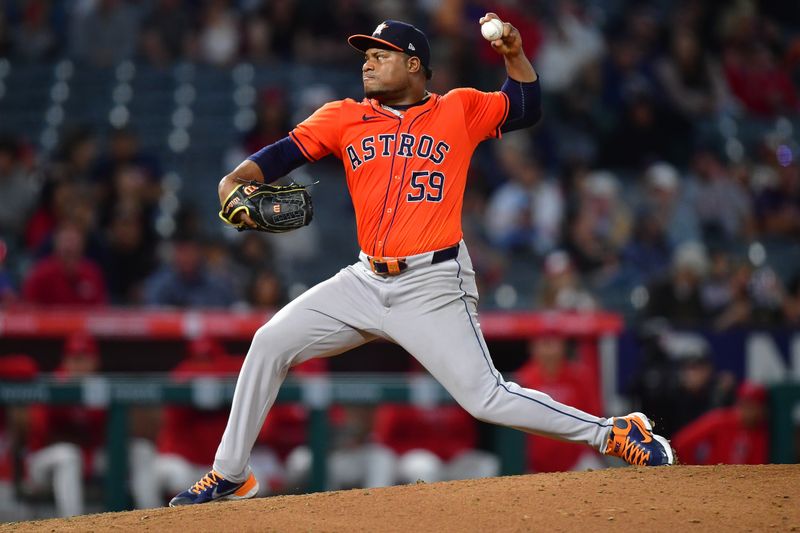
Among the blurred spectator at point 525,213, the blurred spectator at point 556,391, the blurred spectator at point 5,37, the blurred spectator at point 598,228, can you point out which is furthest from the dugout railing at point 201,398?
the blurred spectator at point 5,37

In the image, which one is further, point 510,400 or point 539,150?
point 539,150

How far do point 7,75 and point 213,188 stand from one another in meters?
2.42

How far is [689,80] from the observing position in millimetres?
11812

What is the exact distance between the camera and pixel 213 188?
9906mm

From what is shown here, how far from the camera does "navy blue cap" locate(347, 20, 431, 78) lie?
459 cm

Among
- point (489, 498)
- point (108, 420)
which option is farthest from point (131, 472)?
point (489, 498)

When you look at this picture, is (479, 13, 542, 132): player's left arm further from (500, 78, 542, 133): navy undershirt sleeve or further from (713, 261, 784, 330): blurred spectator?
(713, 261, 784, 330): blurred spectator

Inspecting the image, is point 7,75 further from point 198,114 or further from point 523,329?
point 523,329

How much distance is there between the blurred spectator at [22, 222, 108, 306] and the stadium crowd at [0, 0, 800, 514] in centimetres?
1

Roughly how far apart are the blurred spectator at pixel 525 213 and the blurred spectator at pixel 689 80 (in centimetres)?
233

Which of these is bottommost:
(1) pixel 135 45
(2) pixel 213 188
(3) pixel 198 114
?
(2) pixel 213 188

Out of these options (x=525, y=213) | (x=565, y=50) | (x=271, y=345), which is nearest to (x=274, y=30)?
(x=565, y=50)

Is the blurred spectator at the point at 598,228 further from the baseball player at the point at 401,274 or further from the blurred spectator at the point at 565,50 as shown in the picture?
the baseball player at the point at 401,274

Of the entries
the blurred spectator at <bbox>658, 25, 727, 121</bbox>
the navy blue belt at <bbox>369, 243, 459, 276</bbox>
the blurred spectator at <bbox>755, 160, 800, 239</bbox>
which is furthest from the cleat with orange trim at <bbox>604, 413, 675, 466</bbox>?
the blurred spectator at <bbox>658, 25, 727, 121</bbox>
